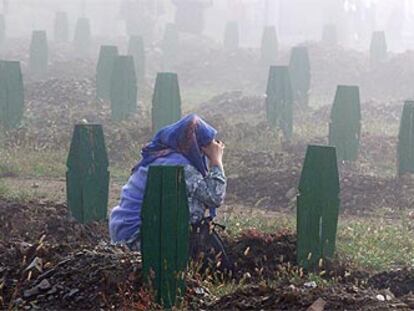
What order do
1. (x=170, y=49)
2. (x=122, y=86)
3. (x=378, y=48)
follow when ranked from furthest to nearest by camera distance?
(x=170, y=49)
(x=378, y=48)
(x=122, y=86)

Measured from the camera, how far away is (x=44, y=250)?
5.97 m

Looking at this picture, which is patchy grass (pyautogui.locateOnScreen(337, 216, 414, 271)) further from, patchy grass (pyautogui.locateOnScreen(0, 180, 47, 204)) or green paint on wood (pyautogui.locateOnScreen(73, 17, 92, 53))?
green paint on wood (pyautogui.locateOnScreen(73, 17, 92, 53))

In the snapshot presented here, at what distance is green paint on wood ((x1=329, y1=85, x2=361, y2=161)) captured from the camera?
42.3 feet

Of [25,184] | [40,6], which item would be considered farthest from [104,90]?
[40,6]

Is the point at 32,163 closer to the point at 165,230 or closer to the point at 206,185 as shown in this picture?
the point at 206,185

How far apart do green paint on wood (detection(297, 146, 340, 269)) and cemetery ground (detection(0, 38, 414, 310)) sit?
17 cm

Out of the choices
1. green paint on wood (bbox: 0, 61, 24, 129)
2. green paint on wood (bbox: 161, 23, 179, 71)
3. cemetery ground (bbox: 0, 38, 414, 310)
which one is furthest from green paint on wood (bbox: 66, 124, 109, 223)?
green paint on wood (bbox: 161, 23, 179, 71)

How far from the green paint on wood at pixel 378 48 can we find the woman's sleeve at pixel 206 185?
23143mm

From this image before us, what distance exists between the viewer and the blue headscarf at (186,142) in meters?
6.67

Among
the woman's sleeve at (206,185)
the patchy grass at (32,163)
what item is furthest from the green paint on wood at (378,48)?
the woman's sleeve at (206,185)

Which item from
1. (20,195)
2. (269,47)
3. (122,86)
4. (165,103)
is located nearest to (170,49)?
(269,47)

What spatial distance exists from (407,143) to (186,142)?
5.58m

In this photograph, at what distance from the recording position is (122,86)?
15766 mm

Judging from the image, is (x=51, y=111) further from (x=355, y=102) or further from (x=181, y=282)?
(x=181, y=282)
